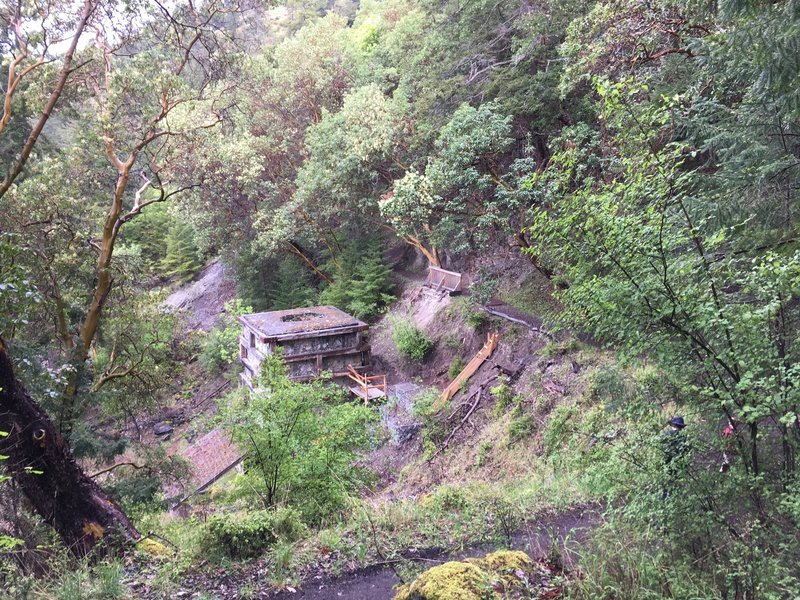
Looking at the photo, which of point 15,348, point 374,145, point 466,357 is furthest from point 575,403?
point 374,145

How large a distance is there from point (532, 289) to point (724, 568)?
13838 millimetres

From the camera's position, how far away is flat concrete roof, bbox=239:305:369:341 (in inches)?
717

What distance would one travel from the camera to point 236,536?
5898mm

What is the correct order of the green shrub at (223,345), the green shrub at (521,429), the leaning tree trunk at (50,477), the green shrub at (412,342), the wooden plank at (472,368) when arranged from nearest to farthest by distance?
the leaning tree trunk at (50,477), the green shrub at (521,429), the wooden plank at (472,368), the green shrub at (412,342), the green shrub at (223,345)

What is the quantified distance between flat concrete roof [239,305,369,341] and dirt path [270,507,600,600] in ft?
42.7

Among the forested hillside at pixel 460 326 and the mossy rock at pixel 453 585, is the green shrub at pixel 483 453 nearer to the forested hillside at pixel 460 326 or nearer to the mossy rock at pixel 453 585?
the forested hillside at pixel 460 326

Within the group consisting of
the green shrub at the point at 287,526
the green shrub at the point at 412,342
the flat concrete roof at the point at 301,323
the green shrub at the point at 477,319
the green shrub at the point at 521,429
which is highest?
the flat concrete roof at the point at 301,323

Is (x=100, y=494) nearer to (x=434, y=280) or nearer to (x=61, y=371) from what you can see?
(x=61, y=371)

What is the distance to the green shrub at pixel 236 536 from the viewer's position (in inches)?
232

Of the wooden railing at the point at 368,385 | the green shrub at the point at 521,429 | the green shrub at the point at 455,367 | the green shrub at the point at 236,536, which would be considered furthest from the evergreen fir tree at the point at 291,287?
the green shrub at the point at 236,536

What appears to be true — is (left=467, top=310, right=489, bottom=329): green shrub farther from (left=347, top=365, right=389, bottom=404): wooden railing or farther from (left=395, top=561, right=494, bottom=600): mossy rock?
(left=395, top=561, right=494, bottom=600): mossy rock

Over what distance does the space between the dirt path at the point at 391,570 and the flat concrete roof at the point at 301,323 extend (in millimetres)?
13028

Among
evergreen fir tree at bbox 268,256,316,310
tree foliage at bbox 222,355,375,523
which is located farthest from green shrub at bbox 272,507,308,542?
evergreen fir tree at bbox 268,256,316,310

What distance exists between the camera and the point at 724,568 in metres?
3.43
